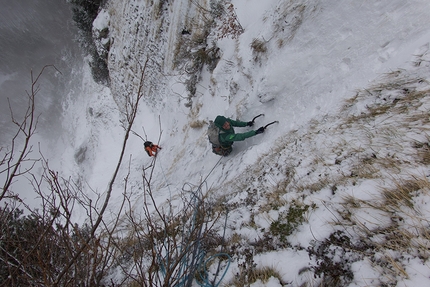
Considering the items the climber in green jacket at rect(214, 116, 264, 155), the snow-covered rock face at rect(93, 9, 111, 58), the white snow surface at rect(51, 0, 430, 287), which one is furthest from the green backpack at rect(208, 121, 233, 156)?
the snow-covered rock face at rect(93, 9, 111, 58)

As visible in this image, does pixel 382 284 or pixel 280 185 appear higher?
pixel 280 185

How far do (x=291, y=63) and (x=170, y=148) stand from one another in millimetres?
5162

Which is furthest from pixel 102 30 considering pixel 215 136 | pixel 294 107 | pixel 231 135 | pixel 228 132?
pixel 294 107

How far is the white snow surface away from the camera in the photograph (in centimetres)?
255

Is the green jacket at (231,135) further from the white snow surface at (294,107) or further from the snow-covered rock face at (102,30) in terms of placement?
the snow-covered rock face at (102,30)

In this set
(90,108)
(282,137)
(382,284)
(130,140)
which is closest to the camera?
(382,284)

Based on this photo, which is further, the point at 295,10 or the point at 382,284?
the point at 295,10

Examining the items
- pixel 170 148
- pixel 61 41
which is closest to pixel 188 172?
pixel 170 148

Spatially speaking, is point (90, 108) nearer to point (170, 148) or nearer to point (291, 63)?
point (170, 148)

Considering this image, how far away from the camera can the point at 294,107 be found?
4.58 m

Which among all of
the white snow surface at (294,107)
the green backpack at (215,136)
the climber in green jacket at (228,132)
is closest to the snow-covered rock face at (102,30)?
the white snow surface at (294,107)

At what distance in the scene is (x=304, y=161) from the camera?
355 cm

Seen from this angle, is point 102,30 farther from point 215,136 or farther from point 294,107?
point 294,107

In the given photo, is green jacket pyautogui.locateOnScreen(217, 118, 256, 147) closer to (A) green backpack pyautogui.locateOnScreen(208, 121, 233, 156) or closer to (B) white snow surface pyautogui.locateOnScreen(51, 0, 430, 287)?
(A) green backpack pyautogui.locateOnScreen(208, 121, 233, 156)
